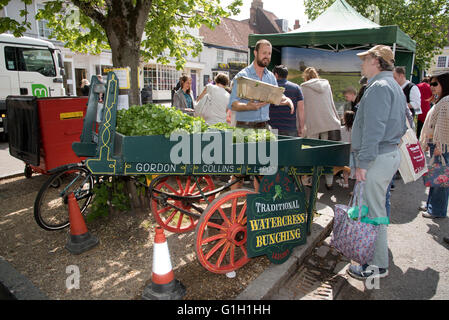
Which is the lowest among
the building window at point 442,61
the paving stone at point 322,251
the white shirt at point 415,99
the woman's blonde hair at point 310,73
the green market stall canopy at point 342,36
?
the paving stone at point 322,251

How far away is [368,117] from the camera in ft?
8.89

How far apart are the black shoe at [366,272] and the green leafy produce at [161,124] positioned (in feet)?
5.15

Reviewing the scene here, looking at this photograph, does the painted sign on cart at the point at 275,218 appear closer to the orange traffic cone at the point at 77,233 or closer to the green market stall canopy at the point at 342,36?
the orange traffic cone at the point at 77,233

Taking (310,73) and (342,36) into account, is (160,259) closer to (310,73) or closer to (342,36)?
(310,73)

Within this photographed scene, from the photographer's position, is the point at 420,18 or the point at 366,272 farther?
the point at 420,18

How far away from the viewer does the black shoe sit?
3075mm

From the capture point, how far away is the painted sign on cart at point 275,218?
287cm

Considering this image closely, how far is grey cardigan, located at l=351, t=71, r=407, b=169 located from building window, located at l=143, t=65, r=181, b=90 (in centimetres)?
2391

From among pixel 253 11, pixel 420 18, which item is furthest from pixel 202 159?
pixel 253 11

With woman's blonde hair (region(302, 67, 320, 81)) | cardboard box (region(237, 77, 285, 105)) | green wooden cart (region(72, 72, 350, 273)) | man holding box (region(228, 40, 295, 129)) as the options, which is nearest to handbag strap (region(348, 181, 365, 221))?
green wooden cart (region(72, 72, 350, 273))

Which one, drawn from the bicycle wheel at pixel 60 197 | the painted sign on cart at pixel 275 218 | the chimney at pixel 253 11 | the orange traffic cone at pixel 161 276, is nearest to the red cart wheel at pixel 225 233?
the painted sign on cart at pixel 275 218

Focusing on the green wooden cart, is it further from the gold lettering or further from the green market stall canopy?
the green market stall canopy

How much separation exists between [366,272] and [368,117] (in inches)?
60.1
